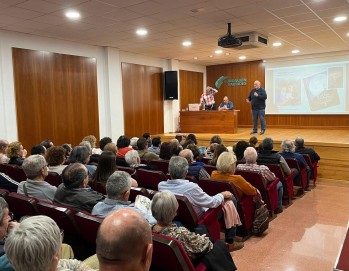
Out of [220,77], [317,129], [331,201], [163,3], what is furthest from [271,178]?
[220,77]

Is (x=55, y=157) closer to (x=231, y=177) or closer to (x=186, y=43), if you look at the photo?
(x=231, y=177)

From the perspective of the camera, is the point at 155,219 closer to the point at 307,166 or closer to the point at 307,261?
the point at 307,261

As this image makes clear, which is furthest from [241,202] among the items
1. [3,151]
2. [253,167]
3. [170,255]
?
[3,151]

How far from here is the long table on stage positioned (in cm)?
905

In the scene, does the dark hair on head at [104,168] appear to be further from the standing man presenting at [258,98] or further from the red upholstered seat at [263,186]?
the standing man presenting at [258,98]

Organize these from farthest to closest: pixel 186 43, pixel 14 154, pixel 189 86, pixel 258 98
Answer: pixel 189 86 → pixel 258 98 → pixel 186 43 → pixel 14 154

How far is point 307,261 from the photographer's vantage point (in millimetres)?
2893

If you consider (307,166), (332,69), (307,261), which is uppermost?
(332,69)

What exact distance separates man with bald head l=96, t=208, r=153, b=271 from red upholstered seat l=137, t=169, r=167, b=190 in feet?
7.77

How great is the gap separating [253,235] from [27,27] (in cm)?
568

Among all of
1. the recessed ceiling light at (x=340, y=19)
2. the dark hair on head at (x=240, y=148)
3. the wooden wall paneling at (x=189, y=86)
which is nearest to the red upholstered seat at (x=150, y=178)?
the dark hair on head at (x=240, y=148)

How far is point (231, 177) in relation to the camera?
10.8 ft

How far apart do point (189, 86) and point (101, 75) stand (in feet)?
14.1

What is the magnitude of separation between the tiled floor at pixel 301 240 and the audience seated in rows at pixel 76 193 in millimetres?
1486
